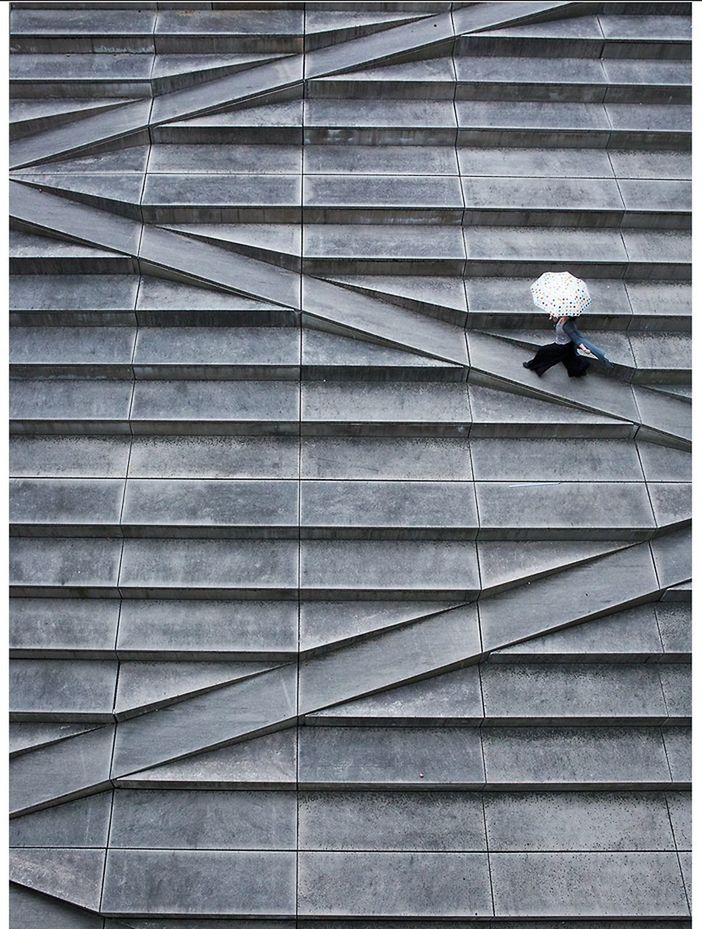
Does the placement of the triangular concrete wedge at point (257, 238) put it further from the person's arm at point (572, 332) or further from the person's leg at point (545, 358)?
the person's arm at point (572, 332)

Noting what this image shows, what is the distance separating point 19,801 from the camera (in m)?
7.92

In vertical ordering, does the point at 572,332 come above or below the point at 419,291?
below

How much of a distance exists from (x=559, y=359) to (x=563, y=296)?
89 cm

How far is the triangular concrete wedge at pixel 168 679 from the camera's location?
817 cm

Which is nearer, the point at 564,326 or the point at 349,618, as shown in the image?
the point at 349,618

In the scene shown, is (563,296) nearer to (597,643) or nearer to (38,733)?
(597,643)

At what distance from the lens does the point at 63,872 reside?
7.74 meters

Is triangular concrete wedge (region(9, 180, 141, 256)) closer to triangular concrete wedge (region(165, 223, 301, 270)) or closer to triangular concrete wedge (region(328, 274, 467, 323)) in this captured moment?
triangular concrete wedge (region(165, 223, 301, 270))

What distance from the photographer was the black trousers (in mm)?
8836

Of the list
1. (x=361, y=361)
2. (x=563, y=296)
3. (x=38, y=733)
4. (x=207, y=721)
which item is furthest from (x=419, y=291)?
(x=38, y=733)

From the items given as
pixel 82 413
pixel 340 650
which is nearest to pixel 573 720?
pixel 340 650

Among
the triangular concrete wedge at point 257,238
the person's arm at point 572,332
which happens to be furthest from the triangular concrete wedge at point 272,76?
the person's arm at point 572,332

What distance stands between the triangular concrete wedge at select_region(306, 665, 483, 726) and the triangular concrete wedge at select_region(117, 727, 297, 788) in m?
0.42

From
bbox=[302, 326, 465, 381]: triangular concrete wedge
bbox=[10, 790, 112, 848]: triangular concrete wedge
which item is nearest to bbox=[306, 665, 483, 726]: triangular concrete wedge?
bbox=[10, 790, 112, 848]: triangular concrete wedge
